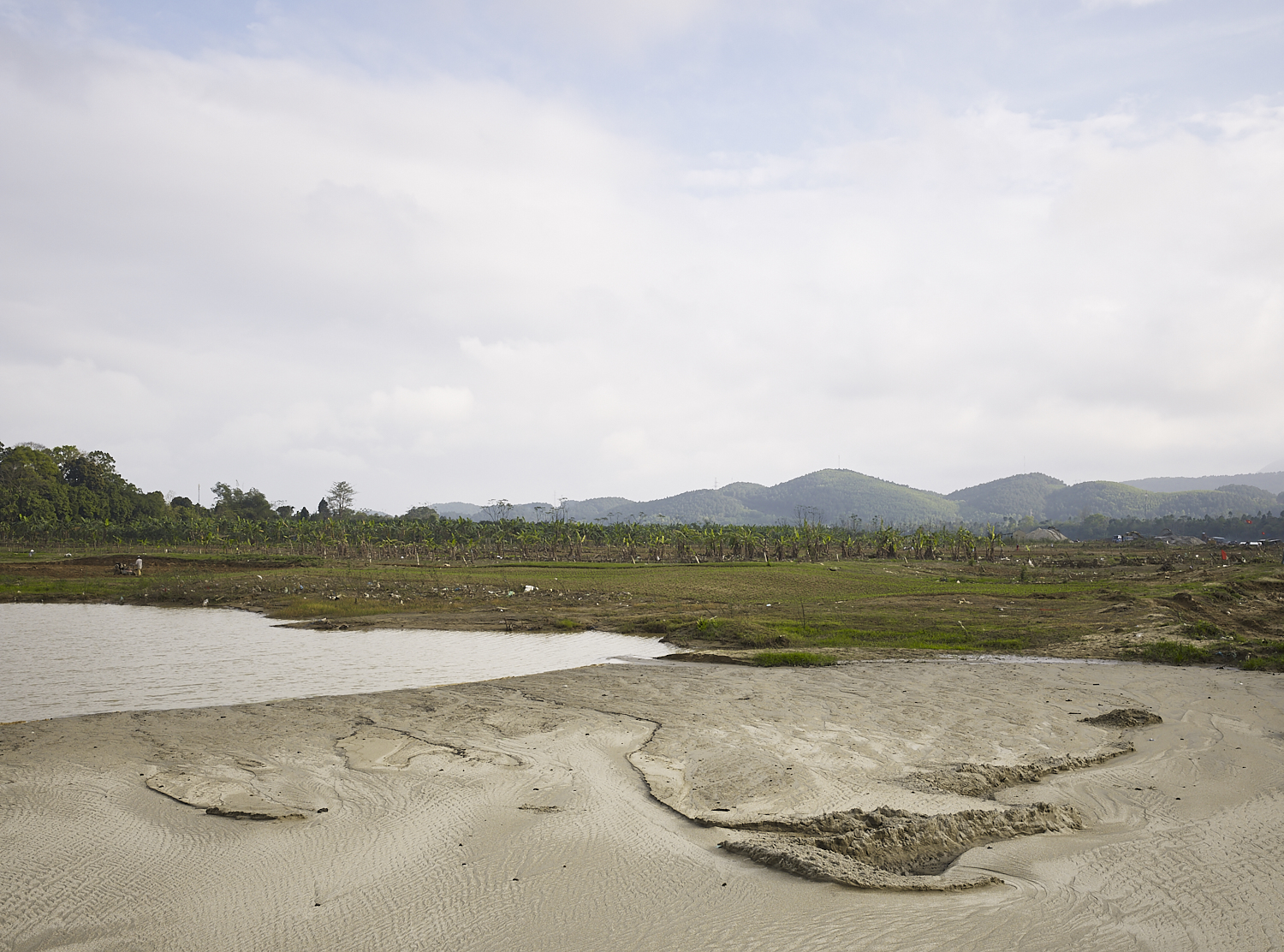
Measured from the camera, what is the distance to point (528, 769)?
30.4ft

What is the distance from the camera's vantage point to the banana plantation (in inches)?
3457

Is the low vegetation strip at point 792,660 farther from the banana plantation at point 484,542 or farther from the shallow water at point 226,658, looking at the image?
the banana plantation at point 484,542

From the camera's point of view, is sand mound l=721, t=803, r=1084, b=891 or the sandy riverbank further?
sand mound l=721, t=803, r=1084, b=891

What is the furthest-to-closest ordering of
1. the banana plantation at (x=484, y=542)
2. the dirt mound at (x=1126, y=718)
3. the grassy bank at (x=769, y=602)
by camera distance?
the banana plantation at (x=484, y=542) < the grassy bank at (x=769, y=602) < the dirt mound at (x=1126, y=718)

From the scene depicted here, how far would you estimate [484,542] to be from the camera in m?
98.6

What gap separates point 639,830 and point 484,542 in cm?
9408

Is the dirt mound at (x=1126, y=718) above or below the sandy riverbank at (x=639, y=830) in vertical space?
below

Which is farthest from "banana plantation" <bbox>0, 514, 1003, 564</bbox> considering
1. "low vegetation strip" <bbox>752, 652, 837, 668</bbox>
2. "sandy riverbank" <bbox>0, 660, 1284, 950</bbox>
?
"sandy riverbank" <bbox>0, 660, 1284, 950</bbox>

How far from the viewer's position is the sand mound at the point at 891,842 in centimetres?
584

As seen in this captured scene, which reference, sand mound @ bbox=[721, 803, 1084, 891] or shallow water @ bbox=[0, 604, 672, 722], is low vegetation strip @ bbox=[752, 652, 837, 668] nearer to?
shallow water @ bbox=[0, 604, 672, 722]

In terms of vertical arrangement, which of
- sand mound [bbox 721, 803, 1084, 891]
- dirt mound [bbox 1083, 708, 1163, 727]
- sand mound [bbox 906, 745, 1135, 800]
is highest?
sand mound [bbox 721, 803, 1084, 891]

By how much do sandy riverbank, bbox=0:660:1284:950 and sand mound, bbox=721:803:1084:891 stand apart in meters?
0.03

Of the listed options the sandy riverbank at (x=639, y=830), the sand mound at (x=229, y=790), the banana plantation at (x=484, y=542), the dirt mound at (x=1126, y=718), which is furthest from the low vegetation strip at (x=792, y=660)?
the banana plantation at (x=484, y=542)

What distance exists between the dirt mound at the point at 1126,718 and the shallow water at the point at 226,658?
464 inches
